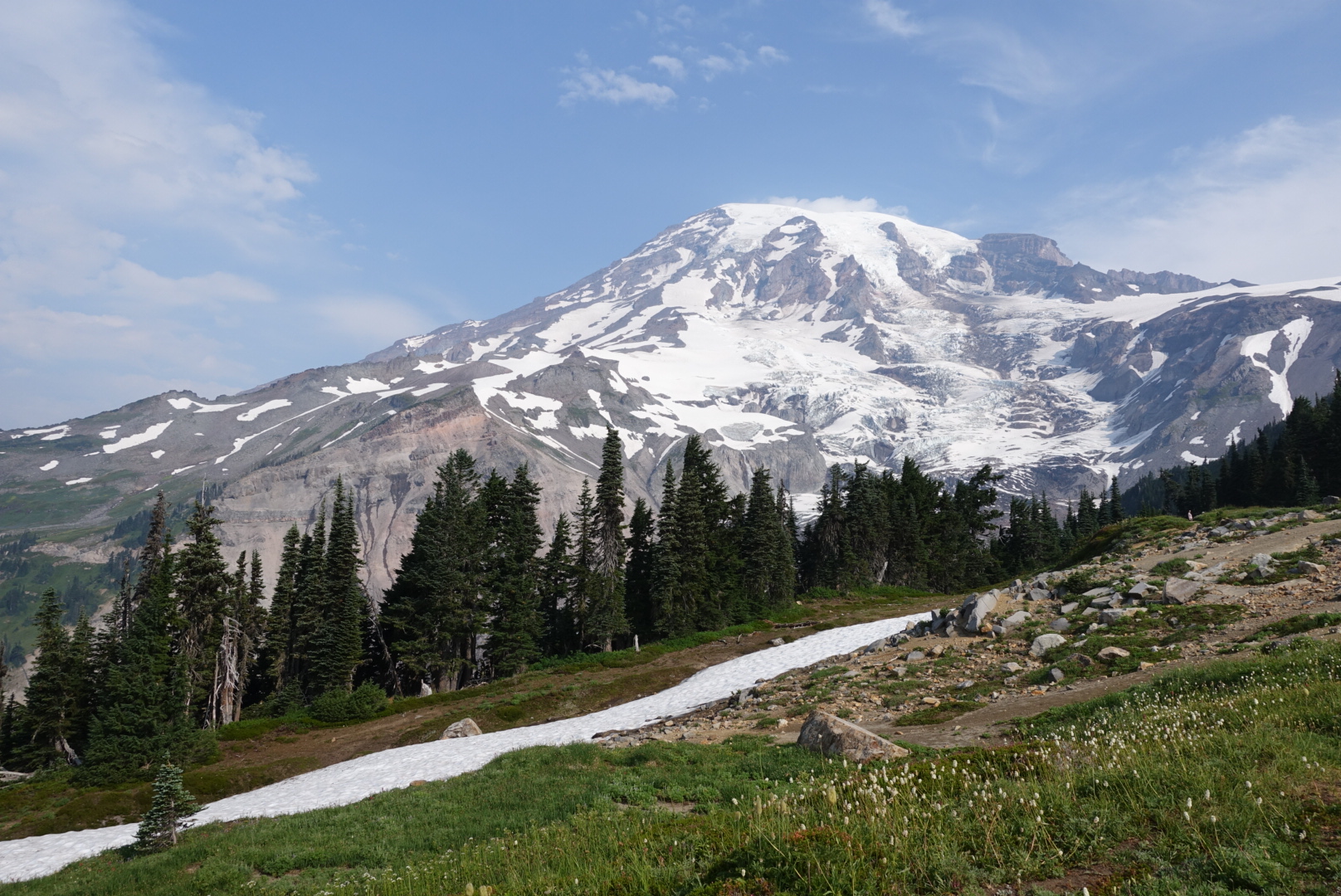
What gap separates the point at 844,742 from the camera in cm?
1553

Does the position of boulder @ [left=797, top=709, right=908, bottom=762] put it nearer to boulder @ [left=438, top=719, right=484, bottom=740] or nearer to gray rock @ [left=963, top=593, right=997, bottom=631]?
gray rock @ [left=963, top=593, right=997, bottom=631]

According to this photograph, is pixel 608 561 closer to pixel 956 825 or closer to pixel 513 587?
pixel 513 587

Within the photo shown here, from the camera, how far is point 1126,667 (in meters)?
20.8

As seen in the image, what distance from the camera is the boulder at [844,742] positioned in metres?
14.7

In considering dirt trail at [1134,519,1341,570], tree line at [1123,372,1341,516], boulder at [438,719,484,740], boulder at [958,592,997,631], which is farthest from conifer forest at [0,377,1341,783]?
dirt trail at [1134,519,1341,570]

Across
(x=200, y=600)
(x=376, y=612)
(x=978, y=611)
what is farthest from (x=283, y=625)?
(x=978, y=611)

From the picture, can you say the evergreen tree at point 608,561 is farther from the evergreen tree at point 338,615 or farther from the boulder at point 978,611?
the boulder at point 978,611

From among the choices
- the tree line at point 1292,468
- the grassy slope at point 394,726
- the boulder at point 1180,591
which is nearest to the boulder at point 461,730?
the grassy slope at point 394,726

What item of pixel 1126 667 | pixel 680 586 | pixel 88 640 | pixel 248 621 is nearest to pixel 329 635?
pixel 248 621

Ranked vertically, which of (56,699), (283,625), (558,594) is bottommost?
(56,699)

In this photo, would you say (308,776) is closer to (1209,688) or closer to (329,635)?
(329,635)

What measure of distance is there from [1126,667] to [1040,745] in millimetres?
13934

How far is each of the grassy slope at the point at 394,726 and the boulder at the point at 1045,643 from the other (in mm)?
22385

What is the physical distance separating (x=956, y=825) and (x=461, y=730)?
3339 centimetres
